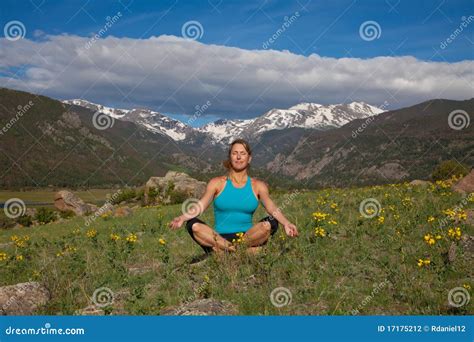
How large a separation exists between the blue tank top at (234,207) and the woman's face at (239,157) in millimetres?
316

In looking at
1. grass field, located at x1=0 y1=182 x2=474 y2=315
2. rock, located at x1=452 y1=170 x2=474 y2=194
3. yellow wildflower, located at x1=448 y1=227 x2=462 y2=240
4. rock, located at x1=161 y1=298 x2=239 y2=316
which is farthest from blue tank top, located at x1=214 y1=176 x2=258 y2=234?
rock, located at x1=452 y1=170 x2=474 y2=194

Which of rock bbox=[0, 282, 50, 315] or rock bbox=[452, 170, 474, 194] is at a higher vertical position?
rock bbox=[452, 170, 474, 194]

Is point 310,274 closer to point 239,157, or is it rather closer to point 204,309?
point 204,309

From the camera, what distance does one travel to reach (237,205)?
834cm

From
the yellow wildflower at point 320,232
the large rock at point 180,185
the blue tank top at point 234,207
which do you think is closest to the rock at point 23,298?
the blue tank top at point 234,207

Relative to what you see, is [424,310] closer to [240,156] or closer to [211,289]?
[211,289]

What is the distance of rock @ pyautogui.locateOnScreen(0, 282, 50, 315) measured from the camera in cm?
725

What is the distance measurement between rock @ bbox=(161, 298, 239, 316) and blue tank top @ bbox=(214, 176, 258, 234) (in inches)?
83.4

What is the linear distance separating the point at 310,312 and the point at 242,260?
1.96 metres

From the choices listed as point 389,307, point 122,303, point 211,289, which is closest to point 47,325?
point 122,303

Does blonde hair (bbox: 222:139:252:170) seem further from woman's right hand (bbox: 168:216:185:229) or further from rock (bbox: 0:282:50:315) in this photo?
rock (bbox: 0:282:50:315)

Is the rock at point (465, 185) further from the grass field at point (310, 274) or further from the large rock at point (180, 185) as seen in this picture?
the large rock at point (180, 185)

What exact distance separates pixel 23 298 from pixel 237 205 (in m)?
4.03

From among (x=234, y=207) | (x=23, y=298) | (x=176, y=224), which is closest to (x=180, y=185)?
(x=234, y=207)
